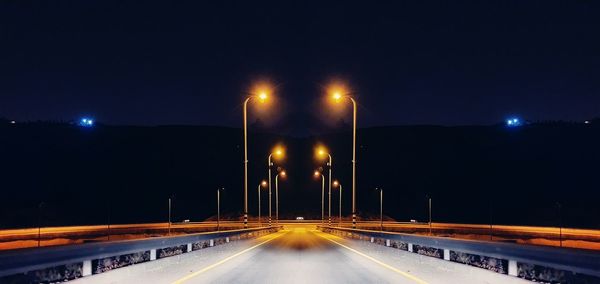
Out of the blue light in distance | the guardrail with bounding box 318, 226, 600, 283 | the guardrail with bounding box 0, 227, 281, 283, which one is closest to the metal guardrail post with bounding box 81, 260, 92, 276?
the guardrail with bounding box 0, 227, 281, 283

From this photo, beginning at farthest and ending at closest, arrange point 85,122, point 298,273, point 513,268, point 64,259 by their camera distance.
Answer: point 85,122, point 513,268, point 298,273, point 64,259

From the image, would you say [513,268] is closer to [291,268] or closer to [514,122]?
[291,268]

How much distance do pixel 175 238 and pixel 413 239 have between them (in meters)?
11.1

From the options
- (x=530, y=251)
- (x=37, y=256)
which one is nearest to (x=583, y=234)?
(x=530, y=251)

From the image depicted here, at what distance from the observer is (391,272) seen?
767 inches

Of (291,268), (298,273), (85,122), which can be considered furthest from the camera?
(85,122)

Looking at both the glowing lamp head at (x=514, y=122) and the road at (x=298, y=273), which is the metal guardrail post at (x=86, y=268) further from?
the glowing lamp head at (x=514, y=122)

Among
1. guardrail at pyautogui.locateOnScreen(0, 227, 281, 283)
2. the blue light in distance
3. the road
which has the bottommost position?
the road

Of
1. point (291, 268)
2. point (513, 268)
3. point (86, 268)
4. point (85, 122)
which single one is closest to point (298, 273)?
point (291, 268)

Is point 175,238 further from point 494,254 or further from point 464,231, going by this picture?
point 464,231

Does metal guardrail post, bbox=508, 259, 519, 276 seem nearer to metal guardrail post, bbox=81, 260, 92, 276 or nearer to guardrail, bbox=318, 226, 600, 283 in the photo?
guardrail, bbox=318, 226, 600, 283

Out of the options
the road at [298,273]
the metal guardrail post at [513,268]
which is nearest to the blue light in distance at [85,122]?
the road at [298,273]

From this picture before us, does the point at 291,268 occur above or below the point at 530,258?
below

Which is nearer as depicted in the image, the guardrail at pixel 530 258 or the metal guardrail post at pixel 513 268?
the guardrail at pixel 530 258
